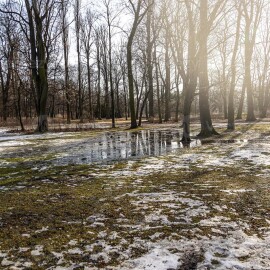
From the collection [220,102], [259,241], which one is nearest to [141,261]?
[259,241]

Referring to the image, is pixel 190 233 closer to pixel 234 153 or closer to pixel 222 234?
pixel 222 234

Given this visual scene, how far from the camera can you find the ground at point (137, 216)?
308cm

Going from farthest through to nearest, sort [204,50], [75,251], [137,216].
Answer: [204,50]
[137,216]
[75,251]

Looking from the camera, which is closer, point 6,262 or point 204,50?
point 6,262

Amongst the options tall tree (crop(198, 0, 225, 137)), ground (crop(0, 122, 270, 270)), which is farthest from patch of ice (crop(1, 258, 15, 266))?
tall tree (crop(198, 0, 225, 137))

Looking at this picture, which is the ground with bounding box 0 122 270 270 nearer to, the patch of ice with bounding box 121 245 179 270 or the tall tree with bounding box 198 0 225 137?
the patch of ice with bounding box 121 245 179 270

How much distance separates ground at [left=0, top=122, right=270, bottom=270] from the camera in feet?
10.1

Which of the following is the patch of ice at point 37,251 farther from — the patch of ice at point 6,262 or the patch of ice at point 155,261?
the patch of ice at point 155,261

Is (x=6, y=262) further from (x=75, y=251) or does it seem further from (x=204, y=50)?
(x=204, y=50)

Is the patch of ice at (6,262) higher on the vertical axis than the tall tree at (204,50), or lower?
lower

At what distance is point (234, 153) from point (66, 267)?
7451 millimetres

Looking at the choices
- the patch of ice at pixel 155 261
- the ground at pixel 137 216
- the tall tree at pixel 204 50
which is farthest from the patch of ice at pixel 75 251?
the tall tree at pixel 204 50

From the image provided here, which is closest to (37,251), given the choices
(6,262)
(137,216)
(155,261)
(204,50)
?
(6,262)

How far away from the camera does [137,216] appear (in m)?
4.23
